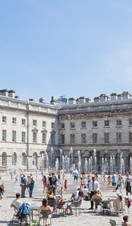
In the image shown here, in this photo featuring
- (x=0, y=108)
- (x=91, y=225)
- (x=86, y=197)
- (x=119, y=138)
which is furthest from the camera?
(x=119, y=138)

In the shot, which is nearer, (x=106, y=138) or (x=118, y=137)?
(x=118, y=137)

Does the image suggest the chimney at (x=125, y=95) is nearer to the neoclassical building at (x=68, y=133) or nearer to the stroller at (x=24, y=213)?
the neoclassical building at (x=68, y=133)

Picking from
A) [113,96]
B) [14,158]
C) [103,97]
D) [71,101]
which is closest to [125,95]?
[113,96]

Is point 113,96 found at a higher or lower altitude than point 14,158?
higher

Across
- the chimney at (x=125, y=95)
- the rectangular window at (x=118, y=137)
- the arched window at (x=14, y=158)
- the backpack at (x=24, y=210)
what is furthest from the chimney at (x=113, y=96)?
the backpack at (x=24, y=210)

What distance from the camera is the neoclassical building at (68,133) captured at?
240 feet

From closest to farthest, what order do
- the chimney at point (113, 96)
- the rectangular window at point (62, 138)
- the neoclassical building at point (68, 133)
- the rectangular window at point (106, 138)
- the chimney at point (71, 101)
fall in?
the neoclassical building at point (68, 133), the rectangular window at point (106, 138), the chimney at point (113, 96), the rectangular window at point (62, 138), the chimney at point (71, 101)

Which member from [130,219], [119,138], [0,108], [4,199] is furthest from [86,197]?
[119,138]

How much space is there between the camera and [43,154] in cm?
7819

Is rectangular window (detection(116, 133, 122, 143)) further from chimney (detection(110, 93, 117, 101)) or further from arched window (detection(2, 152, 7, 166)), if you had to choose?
arched window (detection(2, 152, 7, 166))

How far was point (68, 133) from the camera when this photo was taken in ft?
268

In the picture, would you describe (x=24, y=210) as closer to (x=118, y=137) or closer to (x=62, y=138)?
(x=118, y=137)

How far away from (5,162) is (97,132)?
1747 centimetres

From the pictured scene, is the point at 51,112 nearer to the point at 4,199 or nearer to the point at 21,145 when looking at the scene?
the point at 21,145
